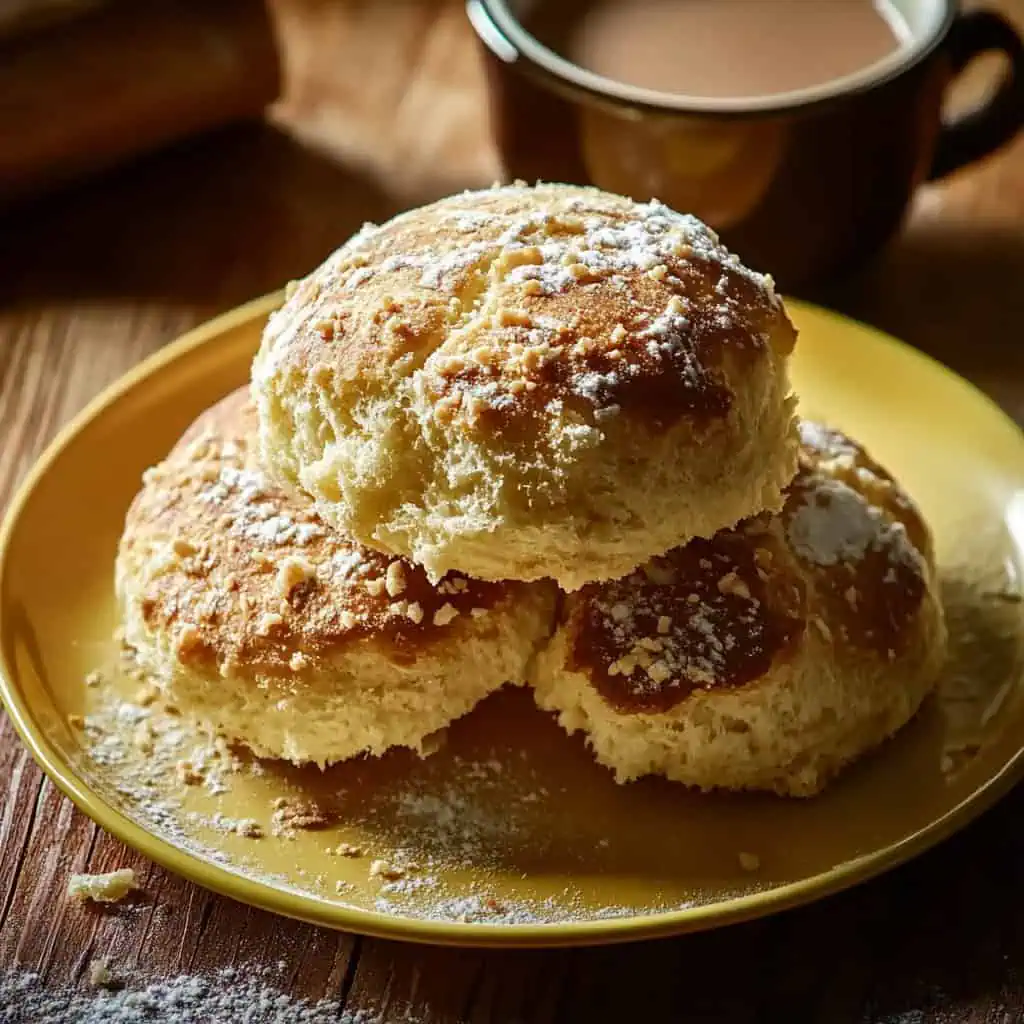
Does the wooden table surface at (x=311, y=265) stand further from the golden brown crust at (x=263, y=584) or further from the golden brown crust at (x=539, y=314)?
the golden brown crust at (x=539, y=314)

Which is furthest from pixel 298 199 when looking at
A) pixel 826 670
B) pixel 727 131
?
pixel 826 670

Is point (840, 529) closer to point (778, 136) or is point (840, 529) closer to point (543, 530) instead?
point (543, 530)

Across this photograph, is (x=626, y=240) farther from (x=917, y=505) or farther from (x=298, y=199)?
(x=298, y=199)

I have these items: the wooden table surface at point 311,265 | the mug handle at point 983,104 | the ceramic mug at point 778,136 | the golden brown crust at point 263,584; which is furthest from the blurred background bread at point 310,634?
the mug handle at point 983,104

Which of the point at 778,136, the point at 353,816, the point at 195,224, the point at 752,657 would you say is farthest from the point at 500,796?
the point at 195,224

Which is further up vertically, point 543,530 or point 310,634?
point 543,530

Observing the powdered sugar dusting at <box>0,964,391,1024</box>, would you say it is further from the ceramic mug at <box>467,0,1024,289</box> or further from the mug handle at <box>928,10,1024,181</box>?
the mug handle at <box>928,10,1024,181</box>

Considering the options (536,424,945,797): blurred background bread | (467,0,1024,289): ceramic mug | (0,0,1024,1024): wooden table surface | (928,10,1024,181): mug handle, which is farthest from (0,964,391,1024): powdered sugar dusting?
(928,10,1024,181): mug handle
